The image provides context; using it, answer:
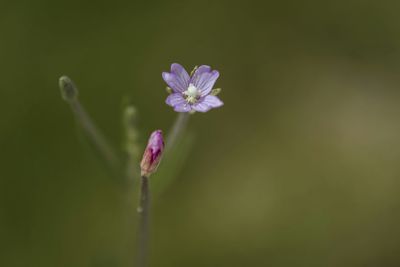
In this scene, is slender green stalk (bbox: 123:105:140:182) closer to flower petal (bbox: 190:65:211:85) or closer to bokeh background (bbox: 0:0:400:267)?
bokeh background (bbox: 0:0:400:267)

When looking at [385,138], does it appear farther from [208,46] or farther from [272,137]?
[208,46]

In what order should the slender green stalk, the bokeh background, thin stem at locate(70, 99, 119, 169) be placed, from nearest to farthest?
1. thin stem at locate(70, 99, 119, 169)
2. the slender green stalk
3. the bokeh background

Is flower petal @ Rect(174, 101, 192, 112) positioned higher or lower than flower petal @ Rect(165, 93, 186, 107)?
lower

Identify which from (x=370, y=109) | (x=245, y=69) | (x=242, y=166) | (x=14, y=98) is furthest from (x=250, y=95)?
(x=14, y=98)

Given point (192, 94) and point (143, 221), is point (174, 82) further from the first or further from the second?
point (143, 221)

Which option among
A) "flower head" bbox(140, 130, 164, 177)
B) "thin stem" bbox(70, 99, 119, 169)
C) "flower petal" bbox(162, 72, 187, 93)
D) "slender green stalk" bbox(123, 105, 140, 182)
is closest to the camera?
"flower head" bbox(140, 130, 164, 177)

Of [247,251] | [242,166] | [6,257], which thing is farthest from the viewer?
[242,166]

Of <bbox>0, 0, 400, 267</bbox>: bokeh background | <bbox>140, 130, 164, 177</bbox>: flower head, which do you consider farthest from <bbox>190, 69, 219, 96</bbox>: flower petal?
<bbox>0, 0, 400, 267</bbox>: bokeh background
